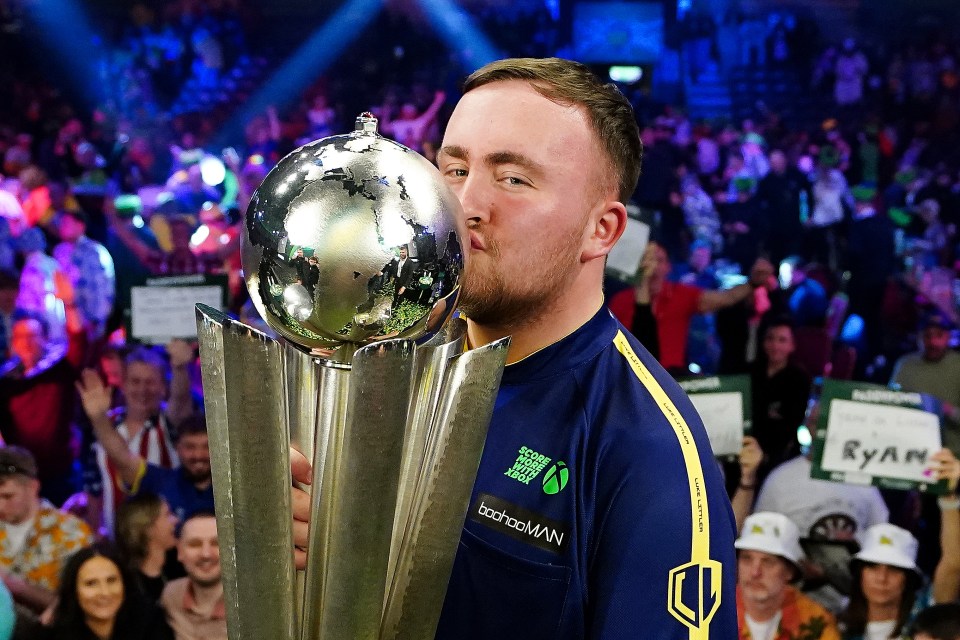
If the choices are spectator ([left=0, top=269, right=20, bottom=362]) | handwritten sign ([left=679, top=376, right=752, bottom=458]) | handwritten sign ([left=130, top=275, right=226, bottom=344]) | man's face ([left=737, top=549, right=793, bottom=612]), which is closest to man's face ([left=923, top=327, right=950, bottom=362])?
handwritten sign ([left=679, top=376, right=752, bottom=458])

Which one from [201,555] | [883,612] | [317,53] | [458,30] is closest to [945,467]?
[883,612]

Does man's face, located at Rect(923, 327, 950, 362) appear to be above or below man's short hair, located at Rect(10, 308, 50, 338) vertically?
below

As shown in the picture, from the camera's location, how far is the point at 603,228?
1594mm

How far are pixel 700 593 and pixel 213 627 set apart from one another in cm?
365

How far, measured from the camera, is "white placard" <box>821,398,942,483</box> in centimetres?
443

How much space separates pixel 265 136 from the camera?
948cm

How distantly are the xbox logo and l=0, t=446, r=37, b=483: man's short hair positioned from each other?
4063mm

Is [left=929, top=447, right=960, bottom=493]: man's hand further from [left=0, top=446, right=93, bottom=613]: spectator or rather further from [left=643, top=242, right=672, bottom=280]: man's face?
[left=0, top=446, right=93, bottom=613]: spectator

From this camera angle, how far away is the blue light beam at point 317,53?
9828 mm

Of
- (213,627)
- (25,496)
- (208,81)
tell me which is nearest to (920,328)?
(213,627)

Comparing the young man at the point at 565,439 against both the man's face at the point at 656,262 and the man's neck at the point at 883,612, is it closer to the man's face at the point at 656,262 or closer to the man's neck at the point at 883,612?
the man's neck at the point at 883,612

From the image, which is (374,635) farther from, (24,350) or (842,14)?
(842,14)

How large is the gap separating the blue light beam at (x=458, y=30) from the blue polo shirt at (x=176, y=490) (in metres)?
5.27

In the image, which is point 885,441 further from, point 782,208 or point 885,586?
point 782,208
